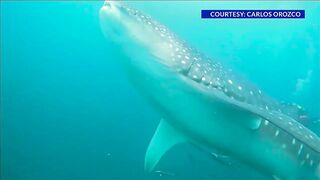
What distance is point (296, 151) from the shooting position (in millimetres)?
3072

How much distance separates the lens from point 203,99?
10.2 feet

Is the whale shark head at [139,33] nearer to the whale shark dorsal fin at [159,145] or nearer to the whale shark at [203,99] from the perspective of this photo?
the whale shark at [203,99]

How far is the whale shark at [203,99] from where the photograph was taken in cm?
286

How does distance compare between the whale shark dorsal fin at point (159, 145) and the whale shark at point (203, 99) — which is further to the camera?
the whale shark dorsal fin at point (159, 145)

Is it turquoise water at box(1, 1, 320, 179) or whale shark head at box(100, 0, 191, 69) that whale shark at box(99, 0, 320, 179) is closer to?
whale shark head at box(100, 0, 191, 69)

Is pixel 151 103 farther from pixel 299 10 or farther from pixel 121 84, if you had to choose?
pixel 121 84

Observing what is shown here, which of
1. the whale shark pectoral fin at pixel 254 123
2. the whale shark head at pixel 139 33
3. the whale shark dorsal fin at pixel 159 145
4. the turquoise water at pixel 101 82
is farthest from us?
the turquoise water at pixel 101 82

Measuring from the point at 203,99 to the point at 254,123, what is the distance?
1.54 feet

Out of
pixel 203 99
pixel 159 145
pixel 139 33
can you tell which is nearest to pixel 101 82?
pixel 159 145

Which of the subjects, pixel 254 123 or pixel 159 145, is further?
pixel 159 145

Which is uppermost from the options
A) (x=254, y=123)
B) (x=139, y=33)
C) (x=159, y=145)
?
(x=139, y=33)

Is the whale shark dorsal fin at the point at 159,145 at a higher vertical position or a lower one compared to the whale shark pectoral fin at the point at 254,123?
lower

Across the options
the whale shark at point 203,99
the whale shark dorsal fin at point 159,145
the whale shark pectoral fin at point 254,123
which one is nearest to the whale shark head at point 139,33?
the whale shark at point 203,99

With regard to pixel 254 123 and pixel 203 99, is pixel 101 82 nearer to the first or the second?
pixel 203 99
